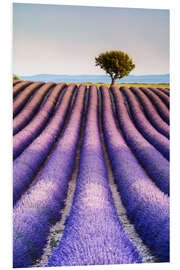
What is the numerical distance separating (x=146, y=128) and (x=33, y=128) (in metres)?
2.27

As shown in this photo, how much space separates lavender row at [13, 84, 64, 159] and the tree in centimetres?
166

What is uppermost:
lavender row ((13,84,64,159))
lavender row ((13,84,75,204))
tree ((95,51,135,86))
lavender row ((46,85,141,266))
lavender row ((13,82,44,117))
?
tree ((95,51,135,86))

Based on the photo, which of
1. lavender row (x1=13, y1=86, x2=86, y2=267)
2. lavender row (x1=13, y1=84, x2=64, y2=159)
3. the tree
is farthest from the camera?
lavender row (x1=13, y1=84, x2=64, y2=159)

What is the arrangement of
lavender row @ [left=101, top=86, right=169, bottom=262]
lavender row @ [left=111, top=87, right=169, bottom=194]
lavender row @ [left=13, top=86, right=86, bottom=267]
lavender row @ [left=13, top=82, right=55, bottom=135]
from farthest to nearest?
lavender row @ [left=13, top=82, right=55, bottom=135], lavender row @ [left=111, top=87, right=169, bottom=194], lavender row @ [left=101, top=86, right=169, bottom=262], lavender row @ [left=13, top=86, right=86, bottom=267]

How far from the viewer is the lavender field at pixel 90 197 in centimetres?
197

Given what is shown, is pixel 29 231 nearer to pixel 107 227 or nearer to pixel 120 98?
pixel 107 227

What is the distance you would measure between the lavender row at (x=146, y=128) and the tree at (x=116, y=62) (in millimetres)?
920

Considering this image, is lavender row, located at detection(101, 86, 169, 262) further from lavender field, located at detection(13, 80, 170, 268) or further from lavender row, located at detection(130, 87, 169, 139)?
lavender row, located at detection(130, 87, 169, 139)

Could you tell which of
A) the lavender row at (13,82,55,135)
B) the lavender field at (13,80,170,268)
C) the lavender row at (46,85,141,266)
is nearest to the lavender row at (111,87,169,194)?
the lavender field at (13,80,170,268)

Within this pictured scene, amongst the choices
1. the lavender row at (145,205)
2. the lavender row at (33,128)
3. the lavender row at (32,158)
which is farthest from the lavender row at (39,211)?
the lavender row at (145,205)

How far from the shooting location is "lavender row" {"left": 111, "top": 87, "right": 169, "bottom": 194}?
3.33 meters

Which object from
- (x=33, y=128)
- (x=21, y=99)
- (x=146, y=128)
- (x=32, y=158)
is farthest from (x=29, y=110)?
(x=146, y=128)
